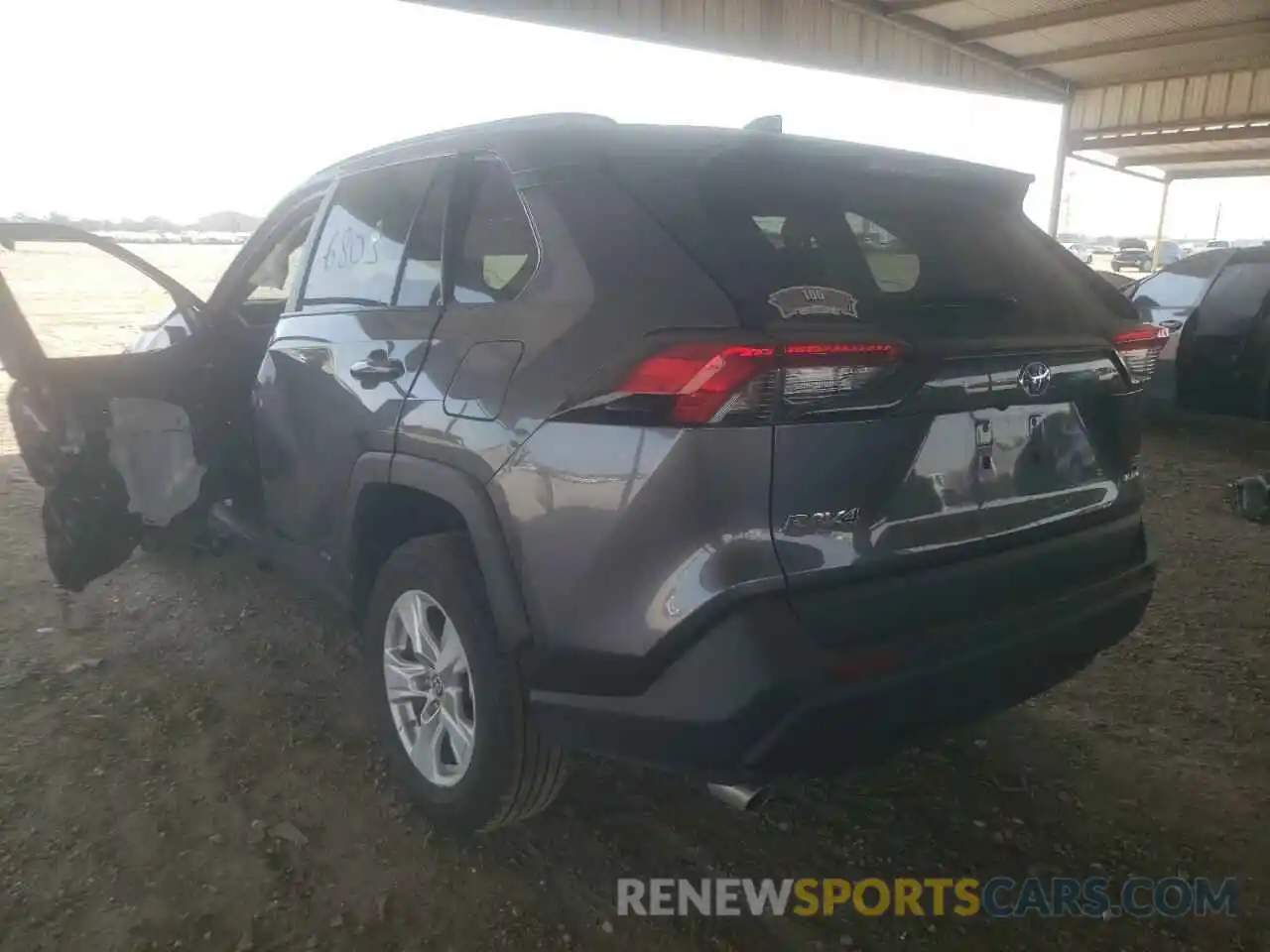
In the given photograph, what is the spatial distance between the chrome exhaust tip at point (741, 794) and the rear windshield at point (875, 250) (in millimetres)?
969

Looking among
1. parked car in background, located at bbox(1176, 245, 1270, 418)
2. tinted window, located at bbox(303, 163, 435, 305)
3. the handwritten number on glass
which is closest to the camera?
tinted window, located at bbox(303, 163, 435, 305)

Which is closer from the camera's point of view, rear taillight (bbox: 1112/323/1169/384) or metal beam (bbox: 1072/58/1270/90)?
rear taillight (bbox: 1112/323/1169/384)

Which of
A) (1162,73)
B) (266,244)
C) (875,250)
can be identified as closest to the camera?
(875,250)

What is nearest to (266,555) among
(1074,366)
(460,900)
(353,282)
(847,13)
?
(353,282)

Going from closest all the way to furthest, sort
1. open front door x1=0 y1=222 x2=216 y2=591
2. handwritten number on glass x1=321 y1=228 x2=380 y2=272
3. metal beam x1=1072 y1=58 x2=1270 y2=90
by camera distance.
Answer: handwritten number on glass x1=321 y1=228 x2=380 y2=272 → open front door x1=0 y1=222 x2=216 y2=591 → metal beam x1=1072 y1=58 x2=1270 y2=90

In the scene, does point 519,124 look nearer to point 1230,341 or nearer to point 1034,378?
point 1034,378

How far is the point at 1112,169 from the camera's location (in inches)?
888

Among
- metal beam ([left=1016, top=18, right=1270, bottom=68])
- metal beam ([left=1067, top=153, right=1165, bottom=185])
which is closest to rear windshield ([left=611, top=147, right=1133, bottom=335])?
metal beam ([left=1016, top=18, right=1270, bottom=68])

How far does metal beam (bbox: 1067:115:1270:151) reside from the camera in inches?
678

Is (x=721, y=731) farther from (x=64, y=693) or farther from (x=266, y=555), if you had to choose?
(x=64, y=693)

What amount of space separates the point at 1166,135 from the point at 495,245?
65.9 feet

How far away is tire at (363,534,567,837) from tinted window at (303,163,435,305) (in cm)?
87

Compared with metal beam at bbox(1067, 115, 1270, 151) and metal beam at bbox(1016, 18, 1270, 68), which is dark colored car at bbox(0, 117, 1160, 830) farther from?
metal beam at bbox(1067, 115, 1270, 151)

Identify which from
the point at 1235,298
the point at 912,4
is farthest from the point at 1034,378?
the point at 912,4
